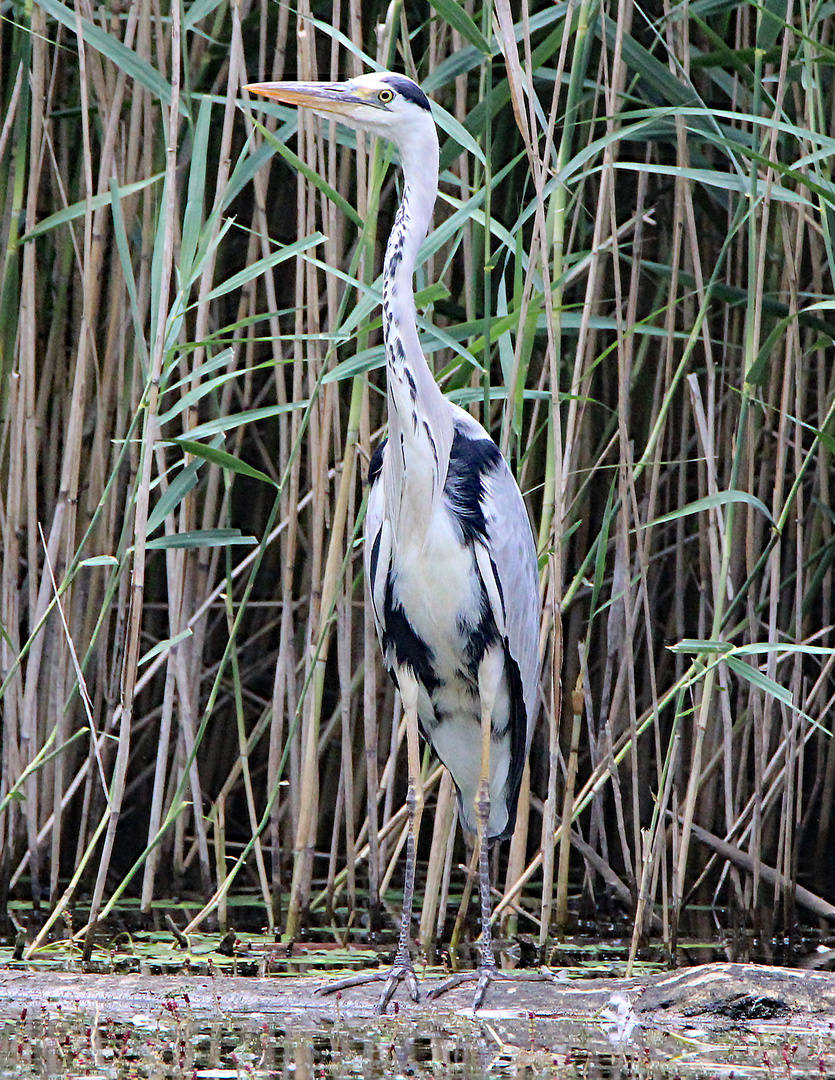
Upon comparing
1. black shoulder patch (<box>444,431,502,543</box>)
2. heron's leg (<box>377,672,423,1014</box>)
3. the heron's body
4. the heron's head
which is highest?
the heron's head

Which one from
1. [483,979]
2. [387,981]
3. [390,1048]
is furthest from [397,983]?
[390,1048]

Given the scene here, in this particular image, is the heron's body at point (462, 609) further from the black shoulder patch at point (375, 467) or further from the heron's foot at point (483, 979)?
the heron's foot at point (483, 979)

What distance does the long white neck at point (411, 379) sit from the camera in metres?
3.23

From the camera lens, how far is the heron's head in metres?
3.27

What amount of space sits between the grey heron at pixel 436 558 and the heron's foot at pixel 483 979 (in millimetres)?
34

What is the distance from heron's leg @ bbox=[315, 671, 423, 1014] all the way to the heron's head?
4.20 feet

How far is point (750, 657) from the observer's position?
174 inches

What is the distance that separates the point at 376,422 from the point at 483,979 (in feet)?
7.24

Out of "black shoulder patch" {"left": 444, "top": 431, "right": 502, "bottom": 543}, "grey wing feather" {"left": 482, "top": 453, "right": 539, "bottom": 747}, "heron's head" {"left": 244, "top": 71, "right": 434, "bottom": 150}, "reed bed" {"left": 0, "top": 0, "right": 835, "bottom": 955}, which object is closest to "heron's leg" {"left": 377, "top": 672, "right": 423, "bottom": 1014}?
"reed bed" {"left": 0, "top": 0, "right": 835, "bottom": 955}

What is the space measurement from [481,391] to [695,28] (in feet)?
5.44

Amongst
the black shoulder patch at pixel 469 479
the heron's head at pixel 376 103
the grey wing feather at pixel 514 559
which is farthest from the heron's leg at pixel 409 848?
the heron's head at pixel 376 103

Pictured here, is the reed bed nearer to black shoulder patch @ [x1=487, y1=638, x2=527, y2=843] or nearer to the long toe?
black shoulder patch @ [x1=487, y1=638, x2=527, y2=843]

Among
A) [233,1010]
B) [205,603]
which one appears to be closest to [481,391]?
[205,603]

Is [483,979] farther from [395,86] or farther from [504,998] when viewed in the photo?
[395,86]
